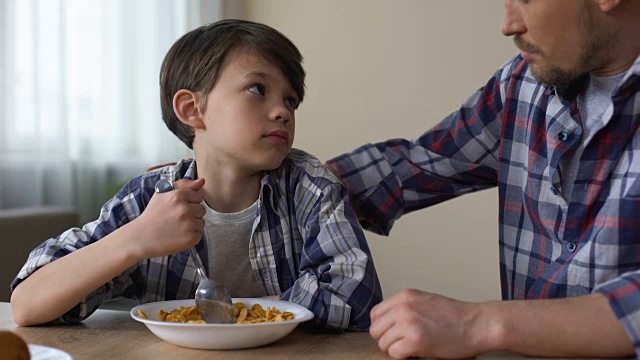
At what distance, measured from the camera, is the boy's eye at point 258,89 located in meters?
1.50

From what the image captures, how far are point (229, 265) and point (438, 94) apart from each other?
2.78m

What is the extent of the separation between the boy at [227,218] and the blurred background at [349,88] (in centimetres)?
198

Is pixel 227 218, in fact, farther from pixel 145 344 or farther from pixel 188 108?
pixel 145 344

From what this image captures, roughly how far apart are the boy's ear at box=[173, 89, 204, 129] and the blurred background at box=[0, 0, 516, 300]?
6.34 ft

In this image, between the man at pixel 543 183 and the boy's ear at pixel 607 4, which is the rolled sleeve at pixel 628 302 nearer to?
the man at pixel 543 183

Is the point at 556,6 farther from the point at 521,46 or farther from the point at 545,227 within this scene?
the point at 545,227

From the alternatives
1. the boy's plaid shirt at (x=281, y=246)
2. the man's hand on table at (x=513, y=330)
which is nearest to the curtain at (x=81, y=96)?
the boy's plaid shirt at (x=281, y=246)

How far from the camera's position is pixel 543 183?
4.90 ft

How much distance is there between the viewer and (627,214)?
1.24 m

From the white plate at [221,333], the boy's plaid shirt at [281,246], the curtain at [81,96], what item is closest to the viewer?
the white plate at [221,333]

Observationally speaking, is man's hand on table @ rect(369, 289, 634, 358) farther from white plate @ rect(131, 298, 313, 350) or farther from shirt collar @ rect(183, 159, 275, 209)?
shirt collar @ rect(183, 159, 275, 209)

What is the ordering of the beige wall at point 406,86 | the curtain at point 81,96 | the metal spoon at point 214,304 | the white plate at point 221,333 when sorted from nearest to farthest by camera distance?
the white plate at point 221,333
the metal spoon at point 214,304
the curtain at point 81,96
the beige wall at point 406,86

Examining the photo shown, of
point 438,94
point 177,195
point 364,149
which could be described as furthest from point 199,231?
point 438,94

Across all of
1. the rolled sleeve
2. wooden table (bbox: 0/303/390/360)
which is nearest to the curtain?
Answer: wooden table (bbox: 0/303/390/360)
